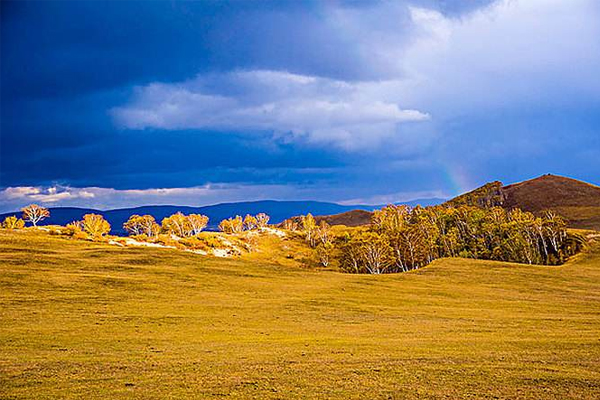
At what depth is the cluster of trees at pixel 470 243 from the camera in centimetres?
12544

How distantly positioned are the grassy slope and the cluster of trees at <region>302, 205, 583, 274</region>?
59.2 metres

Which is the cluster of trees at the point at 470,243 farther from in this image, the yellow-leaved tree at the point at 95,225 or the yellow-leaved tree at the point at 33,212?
the yellow-leaved tree at the point at 33,212

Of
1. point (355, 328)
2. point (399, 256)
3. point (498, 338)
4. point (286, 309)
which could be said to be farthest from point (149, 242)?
Answer: point (498, 338)

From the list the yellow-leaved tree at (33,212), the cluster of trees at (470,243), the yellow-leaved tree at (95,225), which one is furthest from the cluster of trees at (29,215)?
the cluster of trees at (470,243)

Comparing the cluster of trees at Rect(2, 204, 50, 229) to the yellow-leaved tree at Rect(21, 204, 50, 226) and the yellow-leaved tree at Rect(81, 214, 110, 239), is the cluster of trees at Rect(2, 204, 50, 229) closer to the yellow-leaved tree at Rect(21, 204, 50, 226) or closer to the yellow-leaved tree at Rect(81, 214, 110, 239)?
the yellow-leaved tree at Rect(21, 204, 50, 226)

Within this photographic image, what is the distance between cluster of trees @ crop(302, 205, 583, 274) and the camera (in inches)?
4938

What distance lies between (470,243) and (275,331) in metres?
127

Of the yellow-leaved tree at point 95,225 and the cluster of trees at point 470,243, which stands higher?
the yellow-leaved tree at point 95,225

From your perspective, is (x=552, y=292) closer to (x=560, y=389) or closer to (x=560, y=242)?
(x=560, y=389)

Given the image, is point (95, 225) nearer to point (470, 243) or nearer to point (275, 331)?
point (470, 243)

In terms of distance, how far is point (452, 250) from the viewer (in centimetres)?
14462

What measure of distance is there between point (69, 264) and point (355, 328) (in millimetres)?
42701

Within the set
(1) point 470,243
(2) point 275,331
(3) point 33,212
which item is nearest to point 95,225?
(3) point 33,212

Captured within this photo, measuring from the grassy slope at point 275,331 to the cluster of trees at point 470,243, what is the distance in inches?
2333
